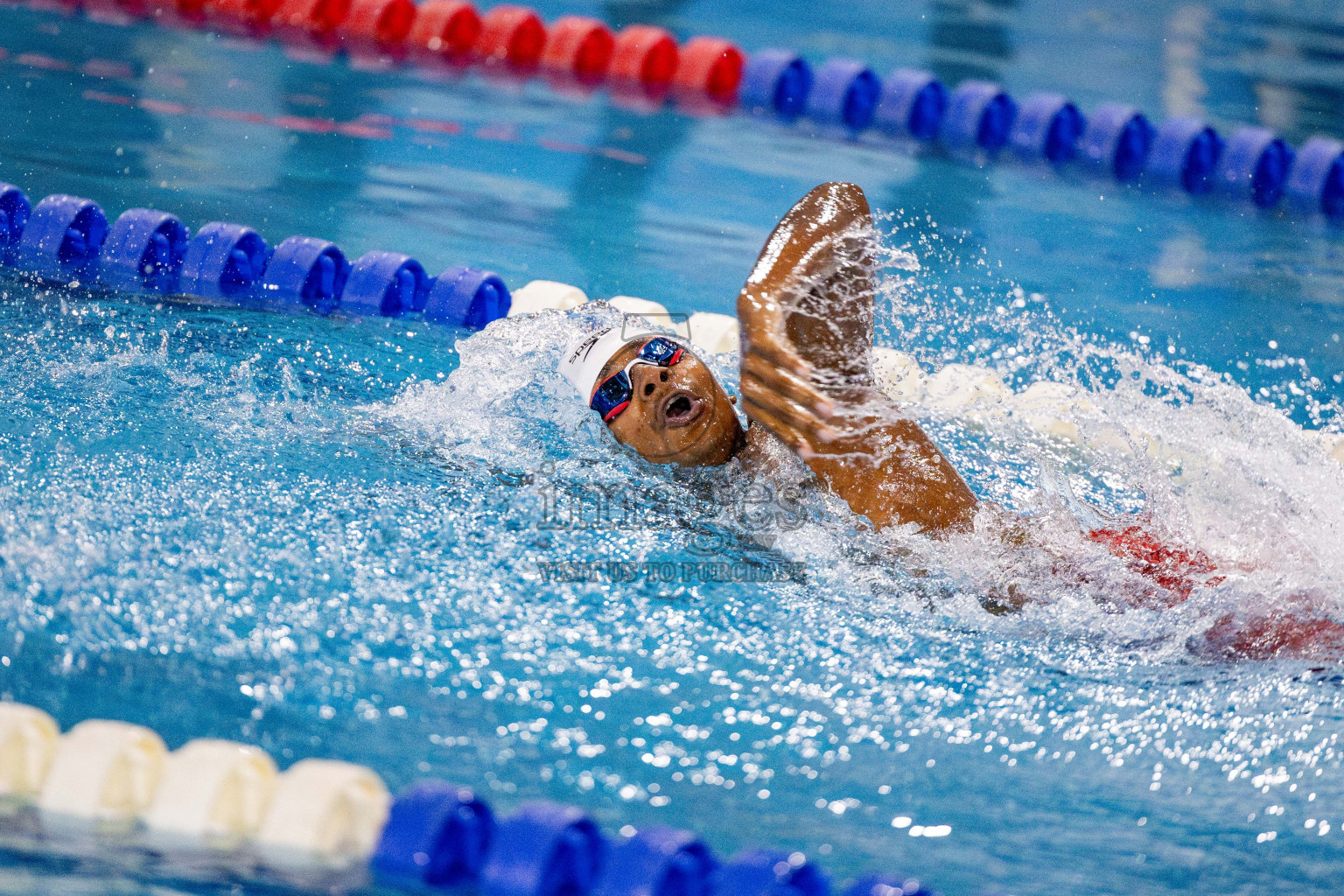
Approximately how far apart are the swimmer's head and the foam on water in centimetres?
7

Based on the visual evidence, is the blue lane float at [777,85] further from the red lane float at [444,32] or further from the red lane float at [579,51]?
the red lane float at [444,32]

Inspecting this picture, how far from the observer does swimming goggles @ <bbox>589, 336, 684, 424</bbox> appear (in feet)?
8.32

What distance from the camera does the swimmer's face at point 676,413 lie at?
2512 millimetres

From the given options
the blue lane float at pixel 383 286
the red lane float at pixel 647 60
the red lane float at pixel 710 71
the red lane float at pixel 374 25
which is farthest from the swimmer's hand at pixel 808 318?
the red lane float at pixel 374 25

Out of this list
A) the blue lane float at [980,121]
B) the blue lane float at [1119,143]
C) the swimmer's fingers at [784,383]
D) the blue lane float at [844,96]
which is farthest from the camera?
the blue lane float at [844,96]

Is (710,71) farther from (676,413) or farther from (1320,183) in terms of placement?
(676,413)

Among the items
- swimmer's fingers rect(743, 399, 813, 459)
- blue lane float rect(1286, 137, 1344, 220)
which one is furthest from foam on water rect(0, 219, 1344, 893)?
blue lane float rect(1286, 137, 1344, 220)

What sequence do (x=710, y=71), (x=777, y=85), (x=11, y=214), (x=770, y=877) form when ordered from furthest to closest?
(x=710, y=71) → (x=777, y=85) → (x=11, y=214) → (x=770, y=877)

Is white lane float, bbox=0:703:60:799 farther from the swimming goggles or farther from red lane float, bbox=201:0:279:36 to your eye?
red lane float, bbox=201:0:279:36

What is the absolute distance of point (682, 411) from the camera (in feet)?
8.27

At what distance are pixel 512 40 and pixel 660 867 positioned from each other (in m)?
5.81

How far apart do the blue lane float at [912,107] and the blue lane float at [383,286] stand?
3.07 metres

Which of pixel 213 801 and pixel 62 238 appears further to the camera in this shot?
pixel 62 238

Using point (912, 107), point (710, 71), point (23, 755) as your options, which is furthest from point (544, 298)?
point (710, 71)
